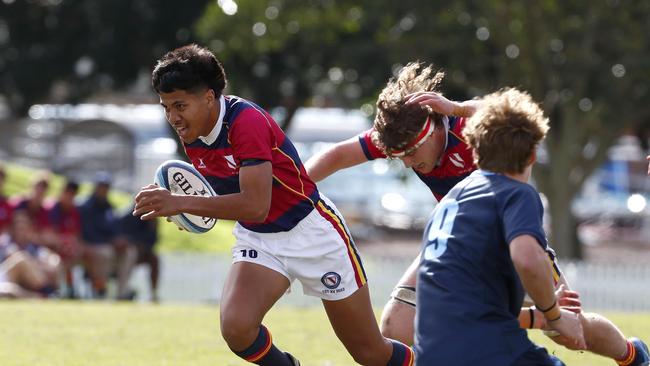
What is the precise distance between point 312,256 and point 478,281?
5.75 ft

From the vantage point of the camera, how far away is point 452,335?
4508 mm

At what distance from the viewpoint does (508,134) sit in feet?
15.0

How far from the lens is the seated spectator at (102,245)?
58.0 feet

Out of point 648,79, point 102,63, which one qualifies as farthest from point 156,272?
point 102,63

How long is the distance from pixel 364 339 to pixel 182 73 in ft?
5.41

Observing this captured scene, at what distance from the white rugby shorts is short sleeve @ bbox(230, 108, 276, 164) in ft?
1.66

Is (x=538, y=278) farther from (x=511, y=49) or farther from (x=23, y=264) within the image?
(x=511, y=49)

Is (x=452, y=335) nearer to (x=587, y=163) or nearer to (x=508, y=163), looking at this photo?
(x=508, y=163)

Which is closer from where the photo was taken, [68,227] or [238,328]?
[238,328]

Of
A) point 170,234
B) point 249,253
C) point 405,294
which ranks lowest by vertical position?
point 170,234

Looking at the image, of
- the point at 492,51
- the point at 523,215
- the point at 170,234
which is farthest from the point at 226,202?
the point at 492,51

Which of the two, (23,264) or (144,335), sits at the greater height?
(144,335)

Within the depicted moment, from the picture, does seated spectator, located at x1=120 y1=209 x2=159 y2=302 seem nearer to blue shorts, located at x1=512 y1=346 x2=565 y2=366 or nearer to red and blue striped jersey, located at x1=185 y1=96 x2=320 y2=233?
red and blue striped jersey, located at x1=185 y1=96 x2=320 y2=233

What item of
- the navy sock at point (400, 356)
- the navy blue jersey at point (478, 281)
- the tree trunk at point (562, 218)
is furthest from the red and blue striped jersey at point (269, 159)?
the tree trunk at point (562, 218)
